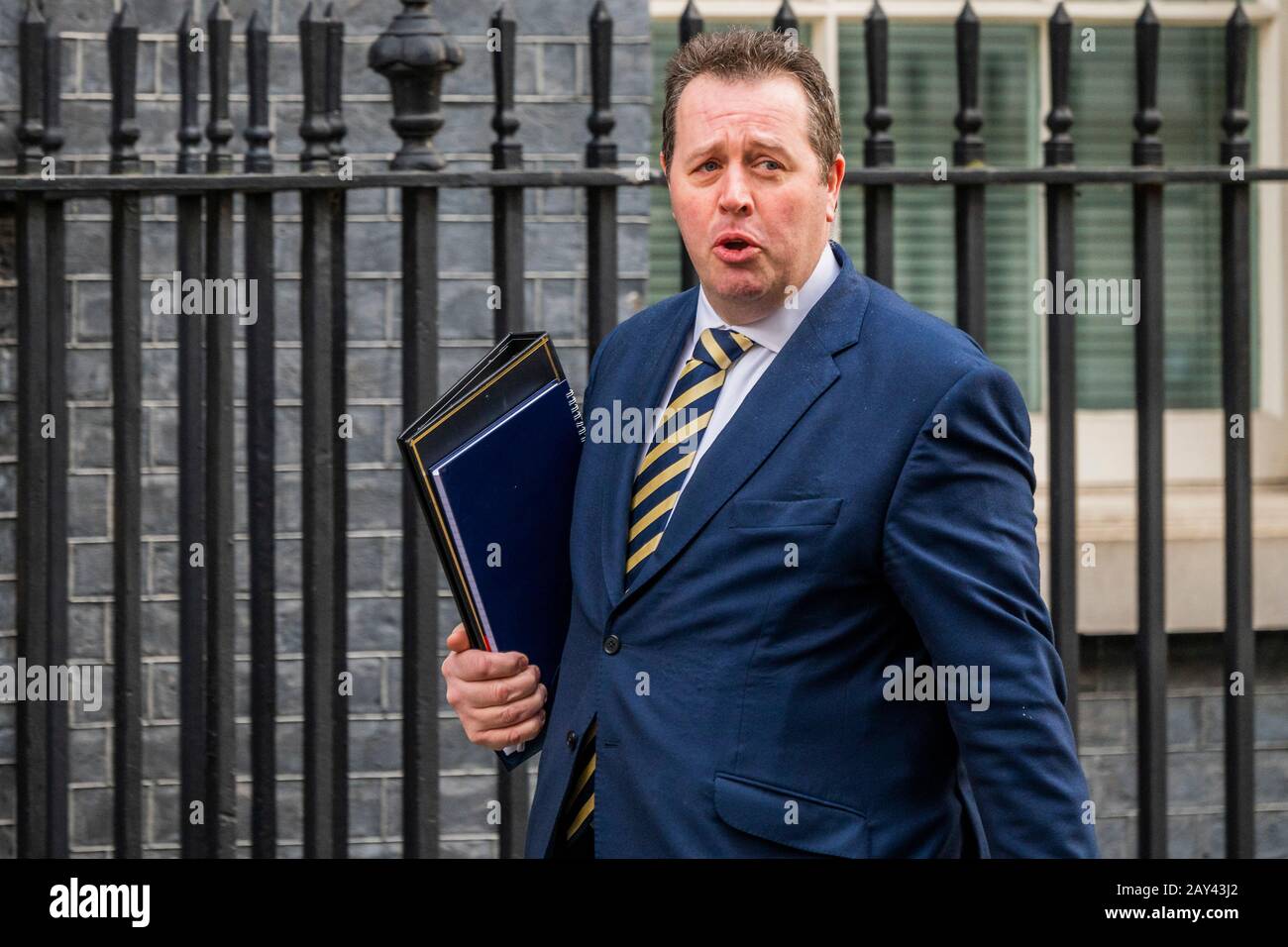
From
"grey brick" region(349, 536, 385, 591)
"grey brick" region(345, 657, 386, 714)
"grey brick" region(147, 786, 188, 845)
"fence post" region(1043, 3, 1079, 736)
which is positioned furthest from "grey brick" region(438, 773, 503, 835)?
"fence post" region(1043, 3, 1079, 736)

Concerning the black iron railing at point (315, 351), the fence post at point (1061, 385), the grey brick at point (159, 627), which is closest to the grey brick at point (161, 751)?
the grey brick at point (159, 627)

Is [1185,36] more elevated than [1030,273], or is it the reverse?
[1185,36]

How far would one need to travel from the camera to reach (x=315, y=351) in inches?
141

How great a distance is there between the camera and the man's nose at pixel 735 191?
225 centimetres

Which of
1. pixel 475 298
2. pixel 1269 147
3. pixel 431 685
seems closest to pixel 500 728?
pixel 431 685

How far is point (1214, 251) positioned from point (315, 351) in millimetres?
3436

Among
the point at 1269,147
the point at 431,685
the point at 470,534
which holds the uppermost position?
the point at 1269,147

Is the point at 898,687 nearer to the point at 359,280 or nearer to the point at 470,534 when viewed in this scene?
the point at 470,534

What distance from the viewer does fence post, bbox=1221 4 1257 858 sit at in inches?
144

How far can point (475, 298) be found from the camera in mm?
4832

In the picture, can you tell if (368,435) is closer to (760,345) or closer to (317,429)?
(317,429)

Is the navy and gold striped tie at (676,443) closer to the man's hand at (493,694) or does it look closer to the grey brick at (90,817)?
the man's hand at (493,694)

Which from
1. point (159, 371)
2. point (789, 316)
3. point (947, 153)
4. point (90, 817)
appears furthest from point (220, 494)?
point (947, 153)
